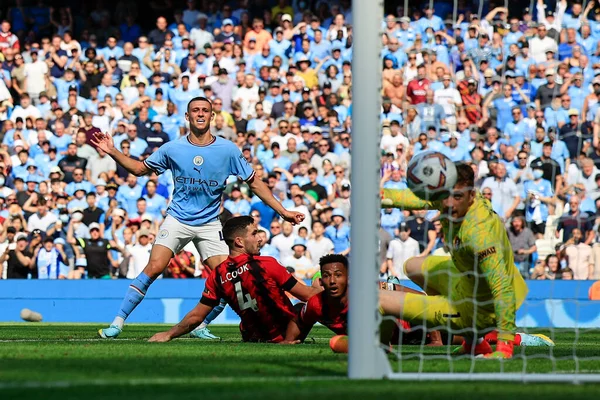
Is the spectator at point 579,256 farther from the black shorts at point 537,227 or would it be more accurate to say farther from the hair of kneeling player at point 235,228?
the hair of kneeling player at point 235,228

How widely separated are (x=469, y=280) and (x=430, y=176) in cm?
90

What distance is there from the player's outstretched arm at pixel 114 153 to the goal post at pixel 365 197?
167 inches

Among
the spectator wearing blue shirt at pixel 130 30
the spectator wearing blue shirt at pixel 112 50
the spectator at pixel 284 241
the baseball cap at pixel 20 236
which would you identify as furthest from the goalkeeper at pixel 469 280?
the spectator wearing blue shirt at pixel 130 30

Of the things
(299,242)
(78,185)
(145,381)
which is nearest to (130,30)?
(78,185)

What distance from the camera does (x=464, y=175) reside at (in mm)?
7699

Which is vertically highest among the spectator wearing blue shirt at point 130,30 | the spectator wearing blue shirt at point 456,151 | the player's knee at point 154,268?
the spectator wearing blue shirt at point 130,30

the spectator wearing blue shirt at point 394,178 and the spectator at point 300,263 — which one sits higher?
the spectator wearing blue shirt at point 394,178

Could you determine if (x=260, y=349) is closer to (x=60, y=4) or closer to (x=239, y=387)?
(x=239, y=387)

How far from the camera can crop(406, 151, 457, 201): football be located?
7539 mm

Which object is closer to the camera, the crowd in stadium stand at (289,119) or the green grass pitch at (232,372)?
the green grass pitch at (232,372)

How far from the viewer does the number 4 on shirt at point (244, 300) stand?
374 inches

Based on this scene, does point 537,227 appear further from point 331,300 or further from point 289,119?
point 289,119

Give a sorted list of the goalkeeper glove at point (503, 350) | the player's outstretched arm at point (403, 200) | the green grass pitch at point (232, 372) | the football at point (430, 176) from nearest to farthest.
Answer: the green grass pitch at point (232, 372) < the goalkeeper glove at point (503, 350) < the football at point (430, 176) < the player's outstretched arm at point (403, 200)

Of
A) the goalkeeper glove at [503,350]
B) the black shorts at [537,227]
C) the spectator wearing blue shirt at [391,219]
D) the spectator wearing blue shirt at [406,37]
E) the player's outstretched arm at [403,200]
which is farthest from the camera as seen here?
the spectator wearing blue shirt at [406,37]
